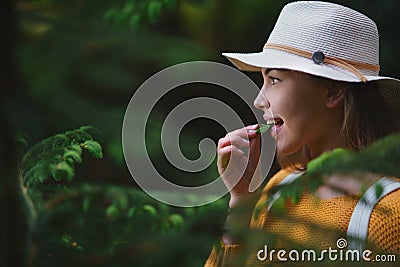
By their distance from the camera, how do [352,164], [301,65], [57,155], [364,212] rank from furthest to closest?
1. [301,65]
2. [364,212]
3. [57,155]
4. [352,164]

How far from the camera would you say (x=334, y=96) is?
89 centimetres

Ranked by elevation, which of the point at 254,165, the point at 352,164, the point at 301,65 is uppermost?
the point at 352,164

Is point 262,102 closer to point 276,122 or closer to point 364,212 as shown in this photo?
point 276,122

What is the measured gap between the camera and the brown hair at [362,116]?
0.88 metres

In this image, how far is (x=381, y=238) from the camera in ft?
2.41

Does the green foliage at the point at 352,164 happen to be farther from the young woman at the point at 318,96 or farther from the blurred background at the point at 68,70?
the young woman at the point at 318,96

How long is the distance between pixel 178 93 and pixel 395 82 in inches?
22.6

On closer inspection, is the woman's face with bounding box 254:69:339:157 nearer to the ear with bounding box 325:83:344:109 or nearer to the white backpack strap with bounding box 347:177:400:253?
the ear with bounding box 325:83:344:109

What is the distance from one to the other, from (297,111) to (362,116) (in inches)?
3.6

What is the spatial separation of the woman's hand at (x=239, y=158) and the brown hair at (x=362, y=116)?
118 mm

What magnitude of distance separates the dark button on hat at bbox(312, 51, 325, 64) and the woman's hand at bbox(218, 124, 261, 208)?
0.11m

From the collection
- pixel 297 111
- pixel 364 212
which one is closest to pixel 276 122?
pixel 297 111

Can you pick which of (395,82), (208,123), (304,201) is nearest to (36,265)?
(304,201)

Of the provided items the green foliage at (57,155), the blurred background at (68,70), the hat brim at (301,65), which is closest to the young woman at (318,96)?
the hat brim at (301,65)
